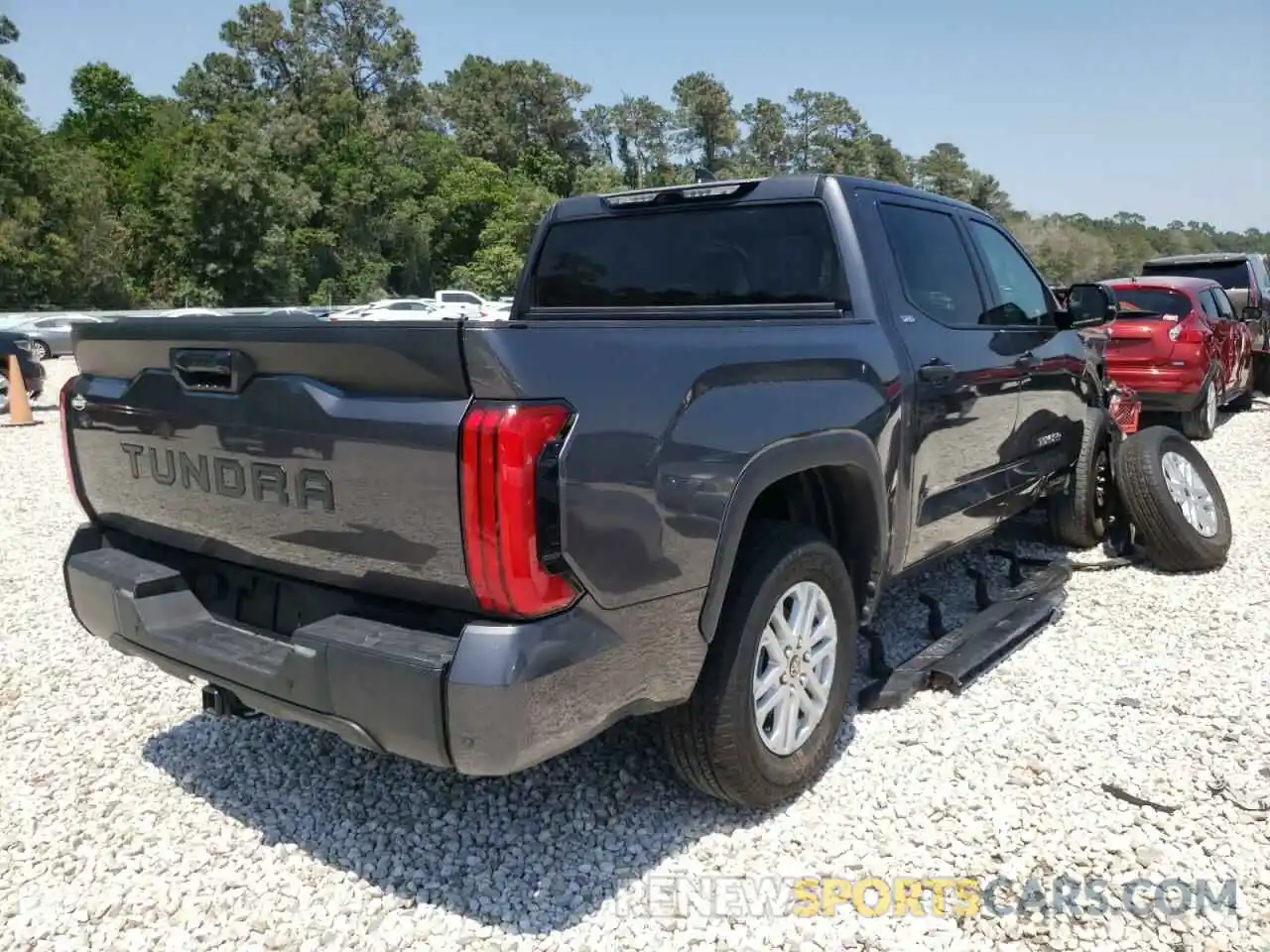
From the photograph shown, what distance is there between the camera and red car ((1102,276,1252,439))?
9.58 meters

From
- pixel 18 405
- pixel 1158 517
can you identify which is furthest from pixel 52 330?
pixel 1158 517

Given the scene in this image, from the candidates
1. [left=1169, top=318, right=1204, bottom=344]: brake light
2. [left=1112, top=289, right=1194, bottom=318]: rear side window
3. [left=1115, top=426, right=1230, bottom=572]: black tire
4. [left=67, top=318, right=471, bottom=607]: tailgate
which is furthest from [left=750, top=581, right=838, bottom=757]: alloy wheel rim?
[left=1112, top=289, right=1194, bottom=318]: rear side window

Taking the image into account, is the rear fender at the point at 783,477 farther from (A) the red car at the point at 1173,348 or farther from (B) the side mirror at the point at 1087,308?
(A) the red car at the point at 1173,348

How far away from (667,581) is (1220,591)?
393 centimetres

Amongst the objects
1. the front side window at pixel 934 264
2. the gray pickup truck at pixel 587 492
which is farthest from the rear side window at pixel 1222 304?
the gray pickup truck at pixel 587 492

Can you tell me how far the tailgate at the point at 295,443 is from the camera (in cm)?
216

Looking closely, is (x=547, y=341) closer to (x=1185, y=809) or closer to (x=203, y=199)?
(x=1185, y=809)

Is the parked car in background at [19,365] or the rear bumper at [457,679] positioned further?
the parked car in background at [19,365]

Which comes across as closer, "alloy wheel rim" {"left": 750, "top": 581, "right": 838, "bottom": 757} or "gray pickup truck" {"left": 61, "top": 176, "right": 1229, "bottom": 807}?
"gray pickup truck" {"left": 61, "top": 176, "right": 1229, "bottom": 807}

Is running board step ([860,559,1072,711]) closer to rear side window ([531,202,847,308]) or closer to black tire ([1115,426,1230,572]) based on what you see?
black tire ([1115,426,1230,572])

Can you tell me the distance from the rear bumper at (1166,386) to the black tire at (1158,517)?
15.4 feet

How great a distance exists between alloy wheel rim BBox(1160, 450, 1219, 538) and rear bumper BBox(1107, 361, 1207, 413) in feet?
14.0

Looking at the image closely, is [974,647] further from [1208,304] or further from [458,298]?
[458,298]

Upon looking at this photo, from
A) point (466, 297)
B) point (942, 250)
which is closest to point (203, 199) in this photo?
point (466, 297)
